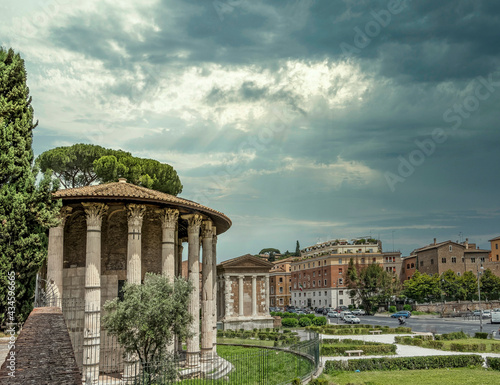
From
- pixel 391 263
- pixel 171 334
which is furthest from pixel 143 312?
pixel 391 263

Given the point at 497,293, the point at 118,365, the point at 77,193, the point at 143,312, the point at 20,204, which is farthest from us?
the point at 497,293

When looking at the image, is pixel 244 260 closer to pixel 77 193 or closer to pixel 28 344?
pixel 77 193

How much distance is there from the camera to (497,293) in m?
77.9

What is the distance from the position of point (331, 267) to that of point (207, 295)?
70.3m

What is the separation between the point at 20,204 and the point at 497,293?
265 ft

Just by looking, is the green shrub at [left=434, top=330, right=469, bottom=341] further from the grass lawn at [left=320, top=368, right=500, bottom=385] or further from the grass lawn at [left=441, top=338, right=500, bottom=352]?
the grass lawn at [left=320, top=368, right=500, bottom=385]

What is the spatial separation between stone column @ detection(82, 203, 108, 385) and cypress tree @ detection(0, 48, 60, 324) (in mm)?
2482

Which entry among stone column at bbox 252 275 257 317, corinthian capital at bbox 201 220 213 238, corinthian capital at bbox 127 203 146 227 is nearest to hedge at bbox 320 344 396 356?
corinthian capital at bbox 201 220 213 238

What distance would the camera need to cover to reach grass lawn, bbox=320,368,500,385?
1977 cm

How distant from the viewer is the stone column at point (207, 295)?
69.9 ft

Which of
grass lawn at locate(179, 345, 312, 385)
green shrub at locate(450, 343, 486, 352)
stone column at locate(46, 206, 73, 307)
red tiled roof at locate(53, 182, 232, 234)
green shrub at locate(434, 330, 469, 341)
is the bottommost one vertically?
green shrub at locate(434, 330, 469, 341)

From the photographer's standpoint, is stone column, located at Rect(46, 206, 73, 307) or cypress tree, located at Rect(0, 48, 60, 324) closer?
cypress tree, located at Rect(0, 48, 60, 324)

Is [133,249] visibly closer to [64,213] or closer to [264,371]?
[64,213]

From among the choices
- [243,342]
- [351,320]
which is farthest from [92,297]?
[351,320]
